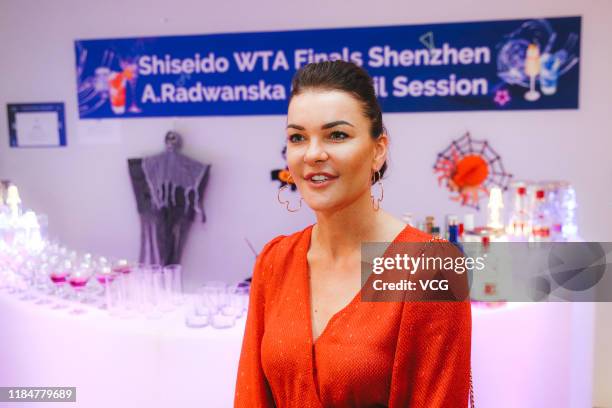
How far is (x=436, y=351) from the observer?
131 centimetres

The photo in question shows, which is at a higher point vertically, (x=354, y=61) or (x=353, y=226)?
(x=354, y=61)

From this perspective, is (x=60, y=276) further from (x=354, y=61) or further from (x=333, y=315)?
(x=354, y=61)

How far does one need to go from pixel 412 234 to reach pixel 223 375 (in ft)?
3.84

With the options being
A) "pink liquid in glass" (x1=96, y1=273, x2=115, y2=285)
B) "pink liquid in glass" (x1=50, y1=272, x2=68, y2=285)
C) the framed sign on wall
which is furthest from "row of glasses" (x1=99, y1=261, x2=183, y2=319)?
the framed sign on wall

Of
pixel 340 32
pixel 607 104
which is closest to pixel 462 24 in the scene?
pixel 340 32

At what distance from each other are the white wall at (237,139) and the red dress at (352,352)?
2.54m

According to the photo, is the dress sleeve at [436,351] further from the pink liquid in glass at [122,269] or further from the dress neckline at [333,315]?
the pink liquid in glass at [122,269]

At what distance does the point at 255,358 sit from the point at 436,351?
0.52 meters

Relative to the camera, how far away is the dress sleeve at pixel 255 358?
1.57 m

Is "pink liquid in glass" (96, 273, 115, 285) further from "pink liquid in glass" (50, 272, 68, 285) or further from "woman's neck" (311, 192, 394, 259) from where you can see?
"woman's neck" (311, 192, 394, 259)

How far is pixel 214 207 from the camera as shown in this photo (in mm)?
4277

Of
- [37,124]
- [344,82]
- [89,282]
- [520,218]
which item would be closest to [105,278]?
[89,282]

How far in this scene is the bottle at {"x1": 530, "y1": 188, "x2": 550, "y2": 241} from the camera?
263 cm

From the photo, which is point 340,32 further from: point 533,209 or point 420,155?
point 533,209
